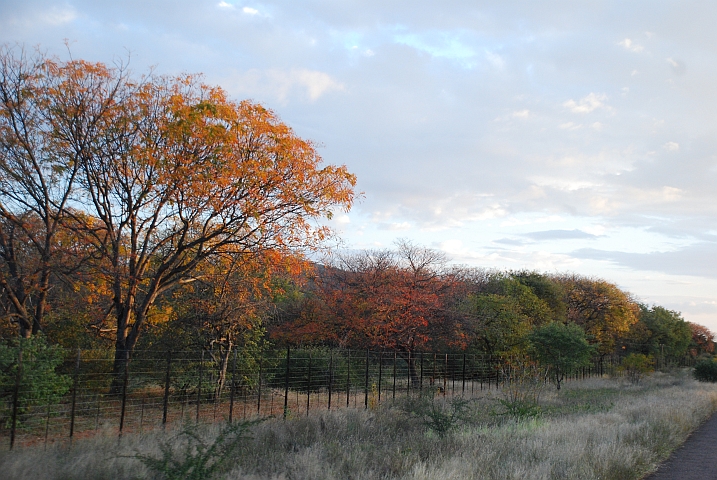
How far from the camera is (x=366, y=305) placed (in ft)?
90.0

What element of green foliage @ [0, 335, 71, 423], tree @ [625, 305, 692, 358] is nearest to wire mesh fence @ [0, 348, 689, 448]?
green foliage @ [0, 335, 71, 423]

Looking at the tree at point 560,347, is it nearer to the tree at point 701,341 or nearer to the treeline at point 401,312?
the treeline at point 401,312

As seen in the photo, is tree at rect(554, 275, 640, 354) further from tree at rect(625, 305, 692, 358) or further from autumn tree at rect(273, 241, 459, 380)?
autumn tree at rect(273, 241, 459, 380)

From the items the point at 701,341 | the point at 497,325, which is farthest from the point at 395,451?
the point at 701,341

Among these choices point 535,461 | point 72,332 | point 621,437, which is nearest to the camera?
point 535,461

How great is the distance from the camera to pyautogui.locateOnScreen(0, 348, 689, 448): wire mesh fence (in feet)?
36.4

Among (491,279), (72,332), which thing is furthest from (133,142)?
(491,279)

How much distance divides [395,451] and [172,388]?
11.5 meters

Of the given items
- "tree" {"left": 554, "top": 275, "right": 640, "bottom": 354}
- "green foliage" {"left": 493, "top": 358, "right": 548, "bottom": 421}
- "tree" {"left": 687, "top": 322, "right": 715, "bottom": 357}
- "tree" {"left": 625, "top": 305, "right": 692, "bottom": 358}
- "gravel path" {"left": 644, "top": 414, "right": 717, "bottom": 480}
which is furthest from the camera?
"tree" {"left": 687, "top": 322, "right": 715, "bottom": 357}

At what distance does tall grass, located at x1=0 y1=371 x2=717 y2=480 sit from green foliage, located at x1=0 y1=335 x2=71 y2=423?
190 centimetres

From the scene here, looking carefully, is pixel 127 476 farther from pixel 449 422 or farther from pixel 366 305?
pixel 366 305

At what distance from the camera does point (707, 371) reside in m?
42.7

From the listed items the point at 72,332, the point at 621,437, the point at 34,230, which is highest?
the point at 34,230

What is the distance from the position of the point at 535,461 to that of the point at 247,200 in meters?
11.9
